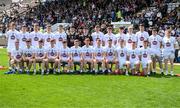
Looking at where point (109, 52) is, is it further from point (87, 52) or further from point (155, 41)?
point (155, 41)

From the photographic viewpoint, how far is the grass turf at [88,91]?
40.1 feet

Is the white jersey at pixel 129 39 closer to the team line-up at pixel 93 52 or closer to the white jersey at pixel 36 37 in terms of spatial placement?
the team line-up at pixel 93 52

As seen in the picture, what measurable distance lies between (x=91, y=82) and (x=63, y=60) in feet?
10.0

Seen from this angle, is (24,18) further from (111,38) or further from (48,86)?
(48,86)

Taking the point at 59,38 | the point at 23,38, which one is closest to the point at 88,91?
the point at 59,38

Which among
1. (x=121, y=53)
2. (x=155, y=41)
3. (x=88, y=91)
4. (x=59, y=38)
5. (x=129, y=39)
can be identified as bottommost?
(x=88, y=91)

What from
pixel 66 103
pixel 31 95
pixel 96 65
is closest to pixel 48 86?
pixel 31 95

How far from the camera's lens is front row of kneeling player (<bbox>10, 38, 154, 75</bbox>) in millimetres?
18438

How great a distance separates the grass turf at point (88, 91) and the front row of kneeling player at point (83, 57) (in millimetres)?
980

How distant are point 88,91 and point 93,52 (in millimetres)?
4868

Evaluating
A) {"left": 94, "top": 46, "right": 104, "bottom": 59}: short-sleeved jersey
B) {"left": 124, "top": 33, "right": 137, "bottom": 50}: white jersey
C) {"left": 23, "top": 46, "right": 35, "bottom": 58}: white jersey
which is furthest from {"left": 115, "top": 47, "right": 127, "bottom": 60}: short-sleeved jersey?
{"left": 23, "top": 46, "right": 35, "bottom": 58}: white jersey

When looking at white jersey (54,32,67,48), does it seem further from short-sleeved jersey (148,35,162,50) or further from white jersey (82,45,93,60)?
short-sleeved jersey (148,35,162,50)

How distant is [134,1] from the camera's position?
39.2 meters

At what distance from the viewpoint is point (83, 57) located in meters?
18.8
